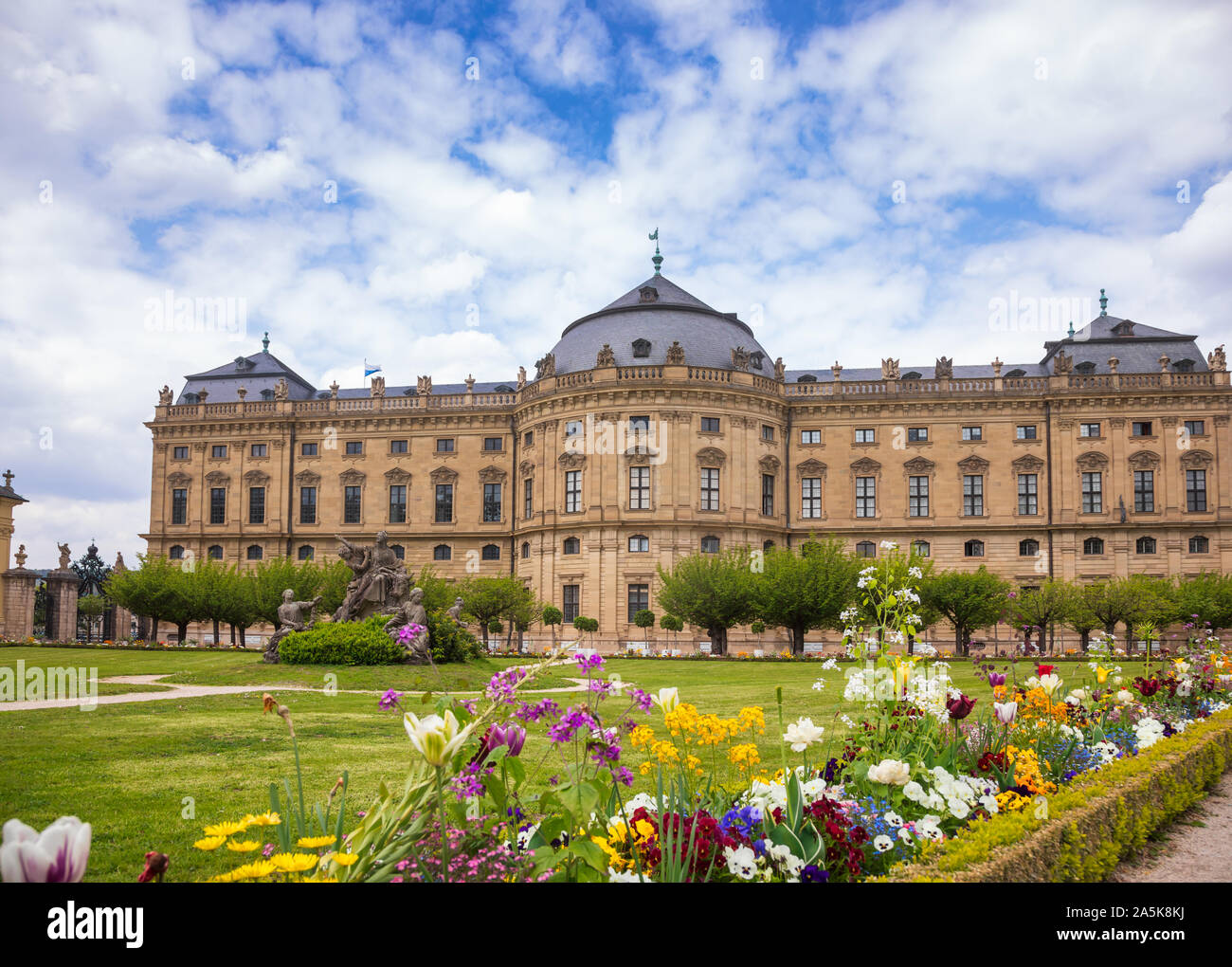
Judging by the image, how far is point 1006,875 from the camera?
16.1 ft

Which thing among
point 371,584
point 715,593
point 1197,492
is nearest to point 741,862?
point 371,584

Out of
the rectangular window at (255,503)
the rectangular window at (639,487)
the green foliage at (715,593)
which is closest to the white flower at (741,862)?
the green foliage at (715,593)

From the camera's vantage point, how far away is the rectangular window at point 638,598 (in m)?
51.0

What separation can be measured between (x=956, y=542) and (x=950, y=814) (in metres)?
53.9

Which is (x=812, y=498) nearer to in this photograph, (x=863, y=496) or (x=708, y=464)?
(x=863, y=496)

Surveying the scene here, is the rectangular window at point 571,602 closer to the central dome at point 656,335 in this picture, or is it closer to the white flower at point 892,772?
the central dome at point 656,335

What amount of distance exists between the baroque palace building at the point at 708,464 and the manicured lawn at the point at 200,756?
1181 inches

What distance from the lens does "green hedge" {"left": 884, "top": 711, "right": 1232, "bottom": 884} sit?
4879mm

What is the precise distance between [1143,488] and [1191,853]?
181 ft

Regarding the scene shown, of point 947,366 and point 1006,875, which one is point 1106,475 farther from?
point 1006,875

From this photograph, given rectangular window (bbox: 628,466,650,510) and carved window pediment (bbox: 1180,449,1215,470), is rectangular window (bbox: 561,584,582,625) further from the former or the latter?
carved window pediment (bbox: 1180,449,1215,470)

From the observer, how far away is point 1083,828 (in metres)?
6.11

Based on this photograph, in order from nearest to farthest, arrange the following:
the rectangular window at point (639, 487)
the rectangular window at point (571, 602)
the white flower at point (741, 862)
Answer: the white flower at point (741, 862), the rectangular window at point (571, 602), the rectangular window at point (639, 487)
